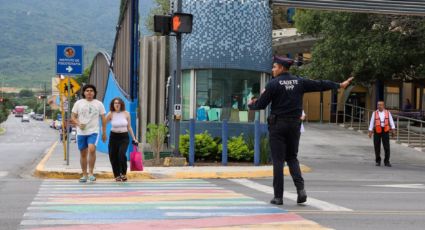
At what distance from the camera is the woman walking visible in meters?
13.6

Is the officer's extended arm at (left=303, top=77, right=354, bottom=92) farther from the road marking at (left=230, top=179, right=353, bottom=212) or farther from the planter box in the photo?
the planter box

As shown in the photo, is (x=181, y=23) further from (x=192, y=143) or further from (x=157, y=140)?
(x=157, y=140)

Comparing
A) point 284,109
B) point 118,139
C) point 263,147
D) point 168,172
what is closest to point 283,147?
point 284,109

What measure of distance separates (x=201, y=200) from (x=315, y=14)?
82.9 feet

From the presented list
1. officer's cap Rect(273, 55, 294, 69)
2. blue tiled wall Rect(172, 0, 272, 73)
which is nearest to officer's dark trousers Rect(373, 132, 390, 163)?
blue tiled wall Rect(172, 0, 272, 73)

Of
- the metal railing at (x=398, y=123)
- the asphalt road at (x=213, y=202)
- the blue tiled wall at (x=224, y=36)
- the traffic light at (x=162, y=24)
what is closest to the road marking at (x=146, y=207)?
the asphalt road at (x=213, y=202)

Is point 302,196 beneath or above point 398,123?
beneath

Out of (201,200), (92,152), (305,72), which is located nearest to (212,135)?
(92,152)

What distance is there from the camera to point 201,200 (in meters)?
9.99

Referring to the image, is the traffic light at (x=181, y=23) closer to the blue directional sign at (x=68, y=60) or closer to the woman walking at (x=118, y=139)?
the woman walking at (x=118, y=139)

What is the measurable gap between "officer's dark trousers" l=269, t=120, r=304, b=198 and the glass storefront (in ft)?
32.4

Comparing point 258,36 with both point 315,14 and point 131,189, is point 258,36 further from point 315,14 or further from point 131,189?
point 315,14

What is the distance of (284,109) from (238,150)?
8.82 m

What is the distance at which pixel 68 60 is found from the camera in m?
18.3
